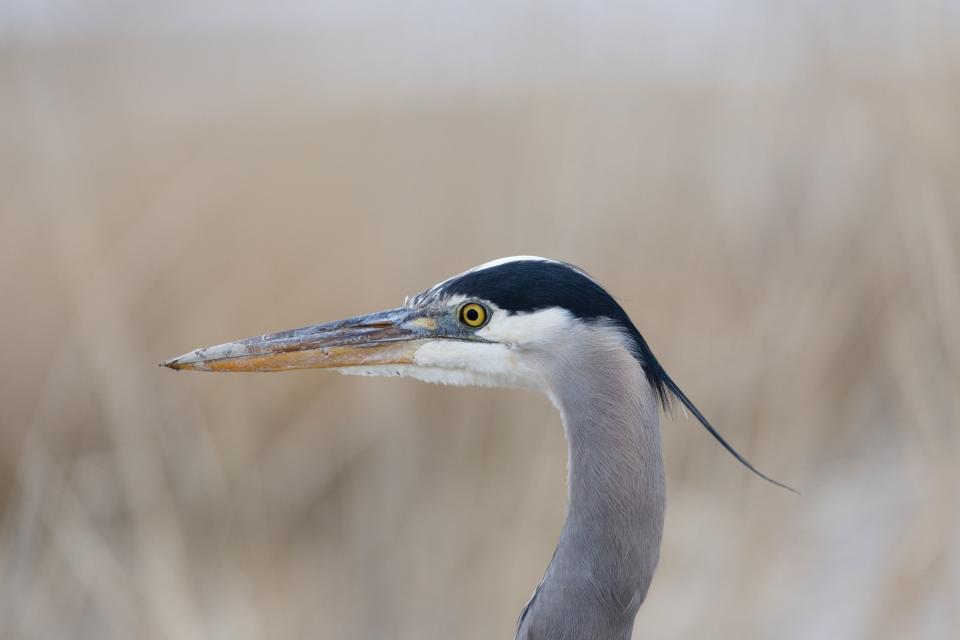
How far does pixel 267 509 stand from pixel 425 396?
2.81 feet

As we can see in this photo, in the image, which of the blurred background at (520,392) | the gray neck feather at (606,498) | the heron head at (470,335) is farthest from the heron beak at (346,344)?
the blurred background at (520,392)

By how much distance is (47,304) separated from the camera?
3.26m

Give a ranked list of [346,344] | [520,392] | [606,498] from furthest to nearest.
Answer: [520,392] → [346,344] → [606,498]

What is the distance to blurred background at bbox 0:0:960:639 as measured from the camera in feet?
5.80

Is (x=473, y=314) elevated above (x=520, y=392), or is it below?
above

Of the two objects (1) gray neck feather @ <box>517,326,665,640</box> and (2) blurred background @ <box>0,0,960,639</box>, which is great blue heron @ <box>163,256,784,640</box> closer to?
(1) gray neck feather @ <box>517,326,665,640</box>

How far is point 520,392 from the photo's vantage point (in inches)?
82.6

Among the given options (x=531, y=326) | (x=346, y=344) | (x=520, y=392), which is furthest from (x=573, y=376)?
(x=520, y=392)

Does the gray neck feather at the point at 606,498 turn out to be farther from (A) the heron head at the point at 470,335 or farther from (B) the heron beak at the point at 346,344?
(B) the heron beak at the point at 346,344

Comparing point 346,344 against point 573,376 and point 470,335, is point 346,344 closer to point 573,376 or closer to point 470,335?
point 470,335

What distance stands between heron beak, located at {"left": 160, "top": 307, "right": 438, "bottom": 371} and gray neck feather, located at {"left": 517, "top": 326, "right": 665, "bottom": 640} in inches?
7.9

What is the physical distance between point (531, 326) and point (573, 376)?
0.24 ft

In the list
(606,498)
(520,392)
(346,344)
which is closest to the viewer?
(606,498)

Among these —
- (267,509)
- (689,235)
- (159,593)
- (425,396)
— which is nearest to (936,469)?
(689,235)
